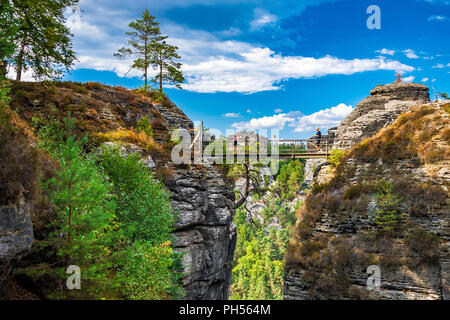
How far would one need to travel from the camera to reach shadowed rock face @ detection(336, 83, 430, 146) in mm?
24859

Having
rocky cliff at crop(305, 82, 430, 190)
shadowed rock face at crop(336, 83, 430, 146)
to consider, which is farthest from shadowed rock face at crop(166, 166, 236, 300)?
shadowed rock face at crop(336, 83, 430, 146)

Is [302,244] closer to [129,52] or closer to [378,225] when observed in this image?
[378,225]

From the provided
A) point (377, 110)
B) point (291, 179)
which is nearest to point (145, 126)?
point (377, 110)

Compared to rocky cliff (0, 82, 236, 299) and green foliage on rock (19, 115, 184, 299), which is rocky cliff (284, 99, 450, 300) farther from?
green foliage on rock (19, 115, 184, 299)

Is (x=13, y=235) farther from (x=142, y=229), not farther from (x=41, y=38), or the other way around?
(x=41, y=38)

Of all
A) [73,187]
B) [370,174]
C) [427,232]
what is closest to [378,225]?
[427,232]

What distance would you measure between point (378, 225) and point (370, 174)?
3.92 m

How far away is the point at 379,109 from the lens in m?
26.7

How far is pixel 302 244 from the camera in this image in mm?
17922

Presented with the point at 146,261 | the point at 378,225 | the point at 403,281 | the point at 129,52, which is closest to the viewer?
the point at 146,261

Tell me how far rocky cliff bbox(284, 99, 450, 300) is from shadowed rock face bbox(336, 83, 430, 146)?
4.07 m
